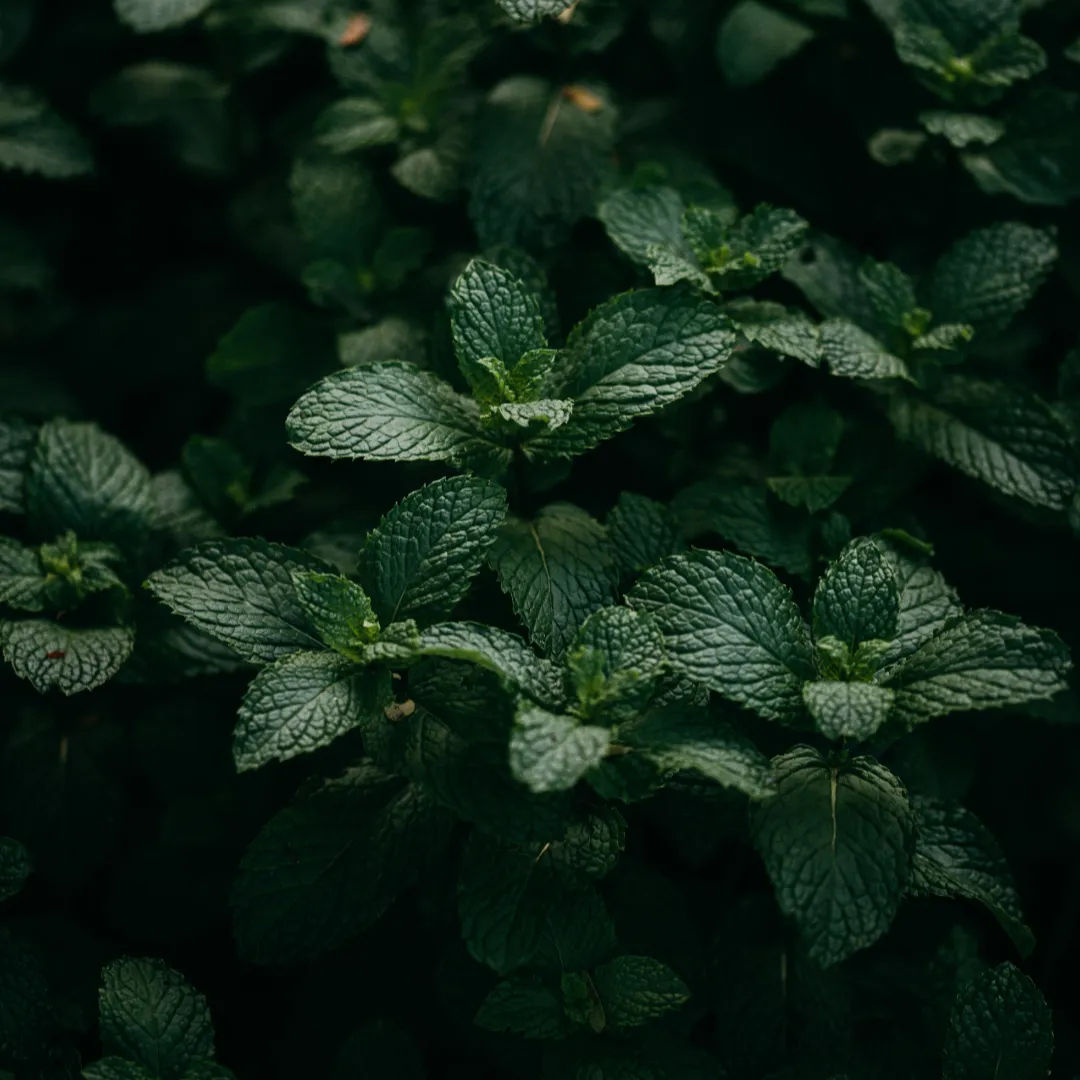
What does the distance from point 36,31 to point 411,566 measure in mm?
1853

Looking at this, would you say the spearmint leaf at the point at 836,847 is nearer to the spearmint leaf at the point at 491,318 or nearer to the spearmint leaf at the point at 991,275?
the spearmint leaf at the point at 491,318

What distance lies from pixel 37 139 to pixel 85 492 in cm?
82

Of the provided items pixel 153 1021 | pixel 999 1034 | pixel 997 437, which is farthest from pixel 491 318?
pixel 999 1034

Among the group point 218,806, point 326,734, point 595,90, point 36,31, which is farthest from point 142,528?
point 36,31

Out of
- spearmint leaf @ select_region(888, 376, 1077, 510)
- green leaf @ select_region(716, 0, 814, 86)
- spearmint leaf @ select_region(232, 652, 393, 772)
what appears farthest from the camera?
green leaf @ select_region(716, 0, 814, 86)

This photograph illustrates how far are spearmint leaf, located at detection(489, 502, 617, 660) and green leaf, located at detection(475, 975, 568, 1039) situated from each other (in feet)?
1.45

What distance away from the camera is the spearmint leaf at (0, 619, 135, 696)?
1.66 m

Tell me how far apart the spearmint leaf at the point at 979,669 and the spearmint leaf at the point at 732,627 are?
14 cm

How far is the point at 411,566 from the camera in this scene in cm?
158

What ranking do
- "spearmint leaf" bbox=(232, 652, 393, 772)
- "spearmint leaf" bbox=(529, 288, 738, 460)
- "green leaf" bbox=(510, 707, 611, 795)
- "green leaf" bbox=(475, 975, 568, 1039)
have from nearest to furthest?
"green leaf" bbox=(510, 707, 611, 795)
"spearmint leaf" bbox=(232, 652, 393, 772)
"green leaf" bbox=(475, 975, 568, 1039)
"spearmint leaf" bbox=(529, 288, 738, 460)

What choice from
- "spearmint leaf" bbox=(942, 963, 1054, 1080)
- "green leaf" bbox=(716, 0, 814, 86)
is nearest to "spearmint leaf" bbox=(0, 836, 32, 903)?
"spearmint leaf" bbox=(942, 963, 1054, 1080)

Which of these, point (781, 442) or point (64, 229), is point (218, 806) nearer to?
point (781, 442)

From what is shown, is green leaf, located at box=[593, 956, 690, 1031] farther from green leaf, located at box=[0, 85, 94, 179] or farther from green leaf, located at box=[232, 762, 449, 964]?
green leaf, located at box=[0, 85, 94, 179]

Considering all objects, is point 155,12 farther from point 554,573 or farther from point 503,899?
point 503,899
